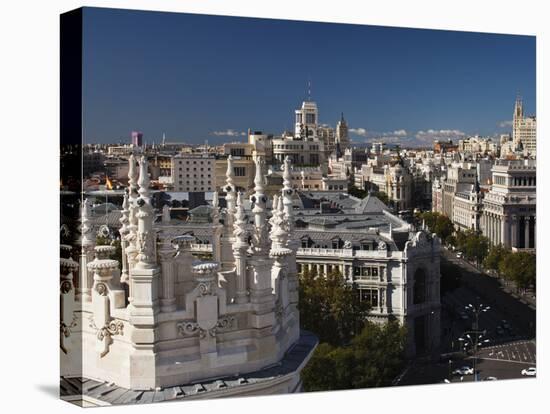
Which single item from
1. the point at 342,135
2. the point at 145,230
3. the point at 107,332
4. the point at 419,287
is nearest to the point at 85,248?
the point at 107,332

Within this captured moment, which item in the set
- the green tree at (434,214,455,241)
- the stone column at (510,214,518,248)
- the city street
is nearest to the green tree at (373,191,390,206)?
the green tree at (434,214,455,241)

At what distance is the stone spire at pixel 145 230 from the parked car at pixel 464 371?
5874 millimetres

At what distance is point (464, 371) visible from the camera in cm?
1222

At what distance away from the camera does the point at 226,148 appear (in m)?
11.8

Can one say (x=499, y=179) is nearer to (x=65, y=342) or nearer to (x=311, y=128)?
(x=311, y=128)

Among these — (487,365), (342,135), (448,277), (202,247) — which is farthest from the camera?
(448,277)

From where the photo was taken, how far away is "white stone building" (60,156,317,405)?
26.1 ft

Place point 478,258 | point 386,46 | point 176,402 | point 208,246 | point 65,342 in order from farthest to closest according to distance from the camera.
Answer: point 478,258, point 386,46, point 208,246, point 65,342, point 176,402

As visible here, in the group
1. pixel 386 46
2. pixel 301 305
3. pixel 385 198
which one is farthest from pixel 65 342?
pixel 385 198

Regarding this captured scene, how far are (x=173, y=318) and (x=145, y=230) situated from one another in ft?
2.82

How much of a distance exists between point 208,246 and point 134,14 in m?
3.22

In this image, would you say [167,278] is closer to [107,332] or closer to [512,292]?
[107,332]

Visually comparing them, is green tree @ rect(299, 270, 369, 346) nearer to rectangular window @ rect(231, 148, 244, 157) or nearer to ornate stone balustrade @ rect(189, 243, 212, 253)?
ornate stone balustrade @ rect(189, 243, 212, 253)

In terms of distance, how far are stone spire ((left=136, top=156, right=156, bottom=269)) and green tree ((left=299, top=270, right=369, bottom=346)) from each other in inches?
155
